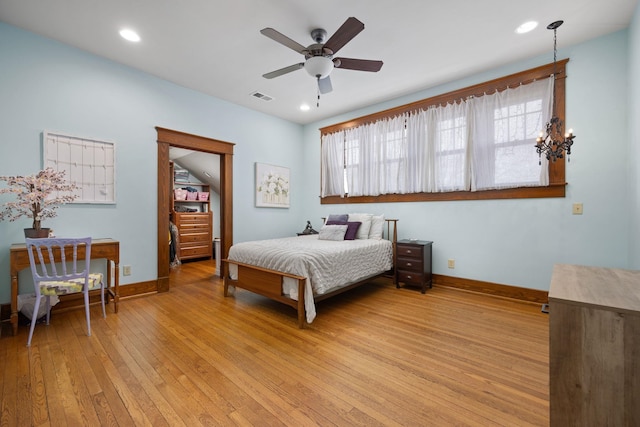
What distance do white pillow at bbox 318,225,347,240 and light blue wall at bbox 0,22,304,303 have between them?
1.50 m

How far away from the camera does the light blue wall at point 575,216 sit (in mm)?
2762

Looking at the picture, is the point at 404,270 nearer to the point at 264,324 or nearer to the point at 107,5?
the point at 264,324

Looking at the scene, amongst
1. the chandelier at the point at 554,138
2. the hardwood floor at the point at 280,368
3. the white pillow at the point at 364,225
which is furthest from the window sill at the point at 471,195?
the hardwood floor at the point at 280,368

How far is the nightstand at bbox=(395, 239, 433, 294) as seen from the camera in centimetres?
362

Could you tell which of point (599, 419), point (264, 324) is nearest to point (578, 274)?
point (599, 419)

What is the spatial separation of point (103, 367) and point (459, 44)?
4.35m

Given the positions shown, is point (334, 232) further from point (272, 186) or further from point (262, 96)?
point (262, 96)

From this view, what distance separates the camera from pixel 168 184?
378 cm

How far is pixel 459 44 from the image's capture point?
2.94m

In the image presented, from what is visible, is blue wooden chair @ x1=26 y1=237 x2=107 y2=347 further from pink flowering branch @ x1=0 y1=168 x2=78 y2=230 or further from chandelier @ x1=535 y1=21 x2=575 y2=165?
chandelier @ x1=535 y1=21 x2=575 y2=165

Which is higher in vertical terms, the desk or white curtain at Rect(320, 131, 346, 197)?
white curtain at Rect(320, 131, 346, 197)

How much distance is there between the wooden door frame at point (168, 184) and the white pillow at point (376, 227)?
7.67 ft

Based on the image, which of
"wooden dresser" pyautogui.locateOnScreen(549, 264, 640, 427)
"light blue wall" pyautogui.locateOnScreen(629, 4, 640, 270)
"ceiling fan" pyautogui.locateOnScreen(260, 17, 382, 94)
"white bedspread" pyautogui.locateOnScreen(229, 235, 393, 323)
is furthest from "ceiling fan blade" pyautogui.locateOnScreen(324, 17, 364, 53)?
"light blue wall" pyautogui.locateOnScreen(629, 4, 640, 270)

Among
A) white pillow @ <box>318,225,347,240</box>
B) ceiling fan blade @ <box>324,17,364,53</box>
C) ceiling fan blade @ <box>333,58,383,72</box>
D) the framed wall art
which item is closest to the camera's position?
ceiling fan blade @ <box>324,17,364,53</box>
